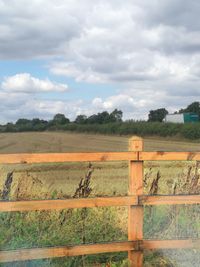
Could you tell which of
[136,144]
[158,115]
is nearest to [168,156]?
[136,144]

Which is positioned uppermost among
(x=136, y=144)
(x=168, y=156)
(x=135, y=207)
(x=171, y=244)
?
(x=136, y=144)

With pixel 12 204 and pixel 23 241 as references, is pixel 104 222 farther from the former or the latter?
pixel 12 204

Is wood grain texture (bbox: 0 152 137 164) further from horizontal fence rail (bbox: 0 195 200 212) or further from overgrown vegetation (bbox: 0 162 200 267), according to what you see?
overgrown vegetation (bbox: 0 162 200 267)

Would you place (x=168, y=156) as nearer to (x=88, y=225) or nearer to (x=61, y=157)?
(x=61, y=157)

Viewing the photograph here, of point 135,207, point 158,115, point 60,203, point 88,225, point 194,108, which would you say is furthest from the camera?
point 194,108

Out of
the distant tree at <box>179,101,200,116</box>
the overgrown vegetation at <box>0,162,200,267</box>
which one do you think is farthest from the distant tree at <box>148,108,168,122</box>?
the overgrown vegetation at <box>0,162,200,267</box>

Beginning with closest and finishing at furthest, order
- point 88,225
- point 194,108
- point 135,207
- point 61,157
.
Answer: point 61,157 < point 135,207 < point 88,225 < point 194,108

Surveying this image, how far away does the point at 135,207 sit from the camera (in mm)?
5926

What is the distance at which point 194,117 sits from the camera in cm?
5238

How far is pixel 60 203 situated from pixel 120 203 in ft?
2.05

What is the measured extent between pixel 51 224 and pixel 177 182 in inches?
77.5

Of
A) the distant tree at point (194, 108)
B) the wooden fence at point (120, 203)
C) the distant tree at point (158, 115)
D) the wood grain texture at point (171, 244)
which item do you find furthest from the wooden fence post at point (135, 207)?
the distant tree at point (194, 108)

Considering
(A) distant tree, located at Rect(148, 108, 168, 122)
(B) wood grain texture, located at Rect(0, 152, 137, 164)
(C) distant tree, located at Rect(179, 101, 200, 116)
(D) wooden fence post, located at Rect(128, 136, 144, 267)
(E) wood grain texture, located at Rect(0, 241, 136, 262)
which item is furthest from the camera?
(C) distant tree, located at Rect(179, 101, 200, 116)

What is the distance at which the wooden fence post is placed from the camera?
19.5 ft
